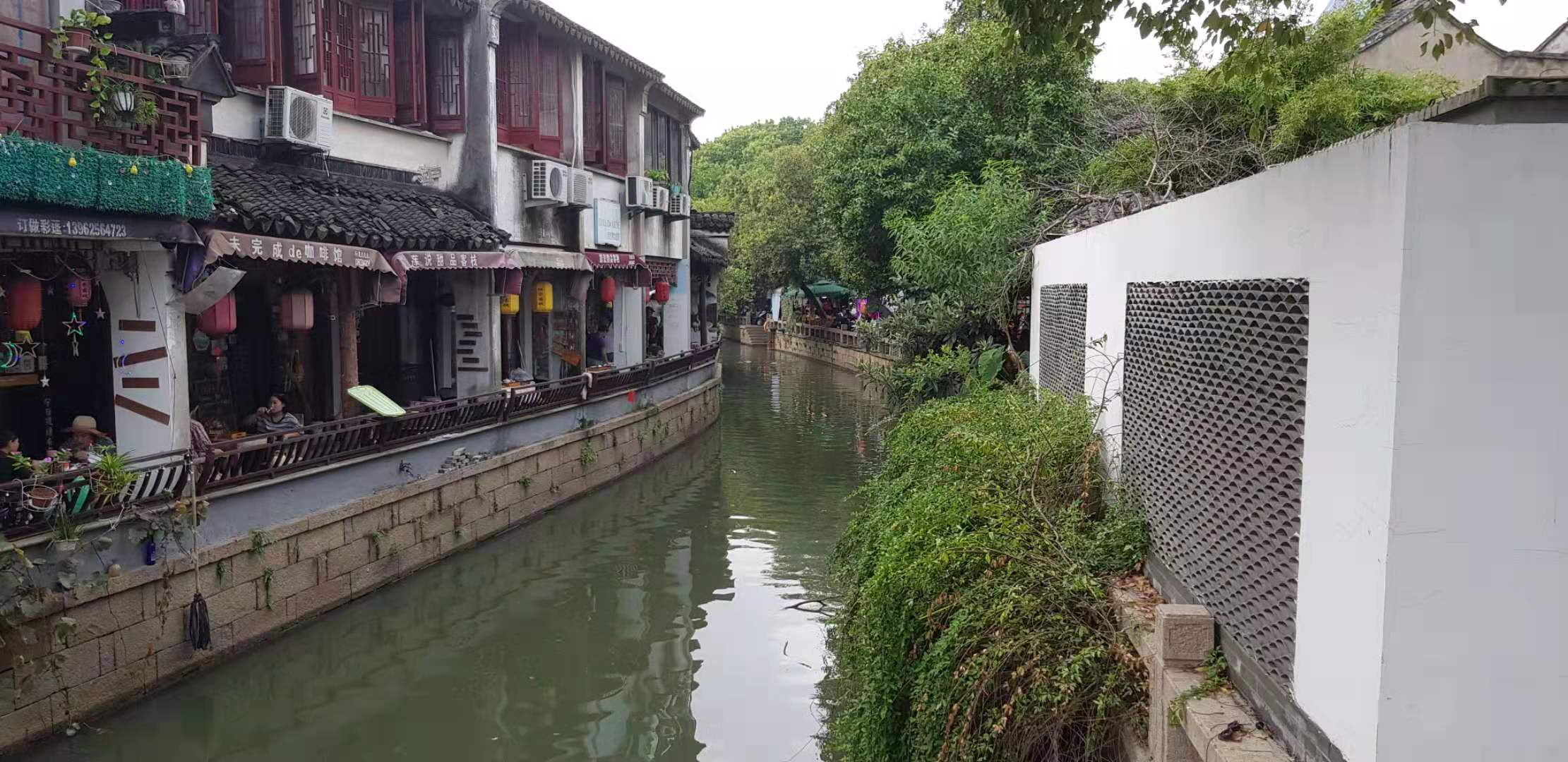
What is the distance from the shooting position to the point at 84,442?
27.4 ft

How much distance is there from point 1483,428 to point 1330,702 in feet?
3.17

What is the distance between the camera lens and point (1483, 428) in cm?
293

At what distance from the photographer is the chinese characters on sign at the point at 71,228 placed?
23.2 feet

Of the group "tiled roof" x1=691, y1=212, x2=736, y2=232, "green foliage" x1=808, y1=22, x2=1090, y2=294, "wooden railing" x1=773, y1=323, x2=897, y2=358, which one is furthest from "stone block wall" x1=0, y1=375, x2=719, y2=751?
"wooden railing" x1=773, y1=323, x2=897, y2=358

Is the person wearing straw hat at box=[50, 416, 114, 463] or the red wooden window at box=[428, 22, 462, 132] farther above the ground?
the red wooden window at box=[428, 22, 462, 132]

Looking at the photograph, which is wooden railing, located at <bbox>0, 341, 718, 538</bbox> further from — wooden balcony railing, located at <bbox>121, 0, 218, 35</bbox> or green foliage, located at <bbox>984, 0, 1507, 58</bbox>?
green foliage, located at <bbox>984, 0, 1507, 58</bbox>

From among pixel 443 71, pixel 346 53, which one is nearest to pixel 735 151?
pixel 443 71

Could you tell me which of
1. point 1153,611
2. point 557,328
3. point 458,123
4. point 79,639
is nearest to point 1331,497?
point 1153,611

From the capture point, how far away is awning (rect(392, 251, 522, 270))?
11.9 m

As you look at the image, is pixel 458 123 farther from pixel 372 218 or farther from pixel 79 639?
pixel 79 639

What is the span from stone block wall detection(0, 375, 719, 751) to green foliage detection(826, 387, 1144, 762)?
4.82 meters

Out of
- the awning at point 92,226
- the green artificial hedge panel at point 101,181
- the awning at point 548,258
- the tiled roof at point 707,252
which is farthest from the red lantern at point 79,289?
the tiled roof at point 707,252

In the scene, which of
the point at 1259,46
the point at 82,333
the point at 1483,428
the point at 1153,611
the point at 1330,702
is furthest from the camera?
the point at 82,333

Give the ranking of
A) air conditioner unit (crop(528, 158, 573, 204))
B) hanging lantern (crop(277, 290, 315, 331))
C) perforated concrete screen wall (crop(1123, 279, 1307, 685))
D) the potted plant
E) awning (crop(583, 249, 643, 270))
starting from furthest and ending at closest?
1. awning (crop(583, 249, 643, 270))
2. air conditioner unit (crop(528, 158, 573, 204))
3. hanging lantern (crop(277, 290, 315, 331))
4. the potted plant
5. perforated concrete screen wall (crop(1123, 279, 1307, 685))
